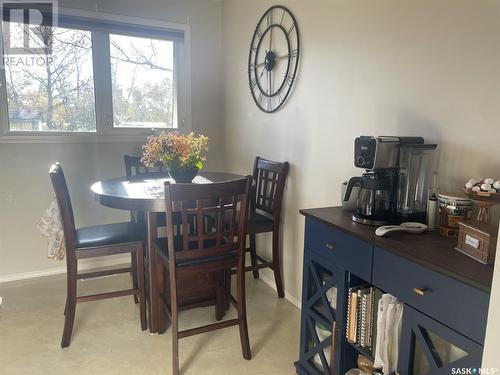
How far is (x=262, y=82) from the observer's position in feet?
9.43

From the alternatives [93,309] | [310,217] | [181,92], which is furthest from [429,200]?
[181,92]

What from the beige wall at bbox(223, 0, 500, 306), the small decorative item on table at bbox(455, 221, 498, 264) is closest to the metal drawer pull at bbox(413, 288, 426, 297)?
the small decorative item on table at bbox(455, 221, 498, 264)

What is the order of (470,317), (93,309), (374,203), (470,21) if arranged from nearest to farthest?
(470,317), (470,21), (374,203), (93,309)

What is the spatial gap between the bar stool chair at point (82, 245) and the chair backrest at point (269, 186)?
93 cm

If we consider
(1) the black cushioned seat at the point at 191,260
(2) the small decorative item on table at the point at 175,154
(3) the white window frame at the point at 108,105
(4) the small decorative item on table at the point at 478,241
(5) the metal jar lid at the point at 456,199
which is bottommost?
(1) the black cushioned seat at the point at 191,260

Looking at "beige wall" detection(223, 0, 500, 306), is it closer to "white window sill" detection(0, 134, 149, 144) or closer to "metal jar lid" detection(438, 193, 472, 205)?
"metal jar lid" detection(438, 193, 472, 205)

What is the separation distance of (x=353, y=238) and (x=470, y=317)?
1.62ft

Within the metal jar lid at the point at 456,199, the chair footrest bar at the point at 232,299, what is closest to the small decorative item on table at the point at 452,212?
the metal jar lid at the point at 456,199

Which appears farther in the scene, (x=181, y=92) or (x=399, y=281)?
(x=181, y=92)

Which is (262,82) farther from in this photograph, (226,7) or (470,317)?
(470,317)

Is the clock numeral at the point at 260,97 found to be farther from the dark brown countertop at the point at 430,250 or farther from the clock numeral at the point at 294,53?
the dark brown countertop at the point at 430,250

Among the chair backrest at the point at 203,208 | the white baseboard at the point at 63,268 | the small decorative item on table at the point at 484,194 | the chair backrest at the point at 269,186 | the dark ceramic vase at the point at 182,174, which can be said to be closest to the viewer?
the small decorative item on table at the point at 484,194

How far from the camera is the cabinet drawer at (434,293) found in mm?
1014

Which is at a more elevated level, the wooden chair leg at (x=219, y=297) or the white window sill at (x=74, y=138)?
the white window sill at (x=74, y=138)
